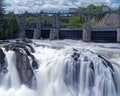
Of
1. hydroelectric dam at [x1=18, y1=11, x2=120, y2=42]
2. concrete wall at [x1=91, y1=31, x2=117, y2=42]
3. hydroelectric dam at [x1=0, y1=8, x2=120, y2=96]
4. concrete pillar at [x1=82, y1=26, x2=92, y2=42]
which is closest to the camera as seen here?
hydroelectric dam at [x1=0, y1=8, x2=120, y2=96]

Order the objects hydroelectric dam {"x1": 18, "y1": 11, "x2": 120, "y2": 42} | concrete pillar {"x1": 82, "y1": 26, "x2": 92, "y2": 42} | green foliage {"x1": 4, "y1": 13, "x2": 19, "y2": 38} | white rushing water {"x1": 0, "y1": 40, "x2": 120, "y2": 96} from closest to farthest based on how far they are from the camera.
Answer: white rushing water {"x1": 0, "y1": 40, "x2": 120, "y2": 96} < green foliage {"x1": 4, "y1": 13, "x2": 19, "y2": 38} < concrete pillar {"x1": 82, "y1": 26, "x2": 92, "y2": 42} < hydroelectric dam {"x1": 18, "y1": 11, "x2": 120, "y2": 42}

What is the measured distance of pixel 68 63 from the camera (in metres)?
39.3

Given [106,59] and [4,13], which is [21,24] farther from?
[106,59]

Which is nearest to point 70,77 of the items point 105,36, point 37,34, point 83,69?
point 83,69

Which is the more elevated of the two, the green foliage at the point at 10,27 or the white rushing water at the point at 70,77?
the green foliage at the point at 10,27

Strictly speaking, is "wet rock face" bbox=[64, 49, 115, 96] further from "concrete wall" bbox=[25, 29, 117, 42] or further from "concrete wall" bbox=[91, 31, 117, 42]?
"concrete wall" bbox=[91, 31, 117, 42]

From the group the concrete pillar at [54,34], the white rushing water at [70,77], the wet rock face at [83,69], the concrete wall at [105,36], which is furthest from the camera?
the concrete pillar at [54,34]

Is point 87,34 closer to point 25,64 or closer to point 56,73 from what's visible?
point 25,64

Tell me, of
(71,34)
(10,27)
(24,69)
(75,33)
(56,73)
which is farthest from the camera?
(75,33)

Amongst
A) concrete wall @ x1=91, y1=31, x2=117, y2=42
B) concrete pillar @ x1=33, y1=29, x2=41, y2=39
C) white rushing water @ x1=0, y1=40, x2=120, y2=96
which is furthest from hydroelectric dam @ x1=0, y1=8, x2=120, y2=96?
concrete pillar @ x1=33, y1=29, x2=41, y2=39

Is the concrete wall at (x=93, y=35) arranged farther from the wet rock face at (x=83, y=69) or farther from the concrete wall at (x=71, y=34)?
the wet rock face at (x=83, y=69)

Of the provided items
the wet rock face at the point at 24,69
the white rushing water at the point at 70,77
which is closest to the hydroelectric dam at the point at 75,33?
the white rushing water at the point at 70,77

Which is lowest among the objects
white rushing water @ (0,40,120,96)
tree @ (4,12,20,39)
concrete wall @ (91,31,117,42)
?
white rushing water @ (0,40,120,96)

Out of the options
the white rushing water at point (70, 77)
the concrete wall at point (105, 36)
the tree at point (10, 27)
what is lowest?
the white rushing water at point (70, 77)
